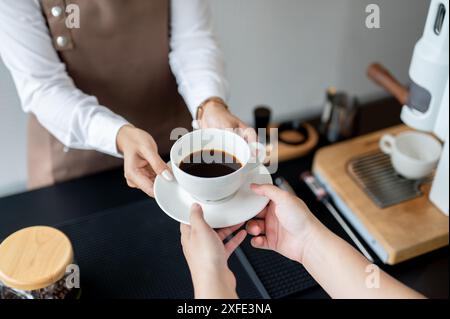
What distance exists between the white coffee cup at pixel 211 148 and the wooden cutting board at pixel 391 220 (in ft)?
1.29

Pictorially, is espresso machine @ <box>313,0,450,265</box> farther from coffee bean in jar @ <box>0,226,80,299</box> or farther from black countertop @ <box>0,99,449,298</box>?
coffee bean in jar @ <box>0,226,80,299</box>

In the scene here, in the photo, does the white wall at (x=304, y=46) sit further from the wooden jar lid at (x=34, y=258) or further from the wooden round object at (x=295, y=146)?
the wooden jar lid at (x=34, y=258)

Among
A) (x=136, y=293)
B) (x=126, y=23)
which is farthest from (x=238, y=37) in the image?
(x=136, y=293)

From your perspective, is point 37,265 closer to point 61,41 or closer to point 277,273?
point 61,41

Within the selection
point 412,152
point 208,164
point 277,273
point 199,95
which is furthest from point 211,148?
point 412,152

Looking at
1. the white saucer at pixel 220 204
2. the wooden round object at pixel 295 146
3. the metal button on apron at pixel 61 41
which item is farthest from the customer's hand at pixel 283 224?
the wooden round object at pixel 295 146

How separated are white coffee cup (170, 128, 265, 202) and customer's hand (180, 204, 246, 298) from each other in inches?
1.1

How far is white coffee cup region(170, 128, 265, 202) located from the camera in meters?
0.38

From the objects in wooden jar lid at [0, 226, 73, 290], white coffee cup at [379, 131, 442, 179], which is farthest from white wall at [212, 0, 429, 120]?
wooden jar lid at [0, 226, 73, 290]

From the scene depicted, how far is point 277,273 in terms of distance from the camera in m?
0.66

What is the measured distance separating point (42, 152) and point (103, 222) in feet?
0.34

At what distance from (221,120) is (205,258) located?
0.13 meters

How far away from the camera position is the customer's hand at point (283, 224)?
45cm

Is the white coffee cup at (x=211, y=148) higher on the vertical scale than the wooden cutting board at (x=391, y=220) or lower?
higher
